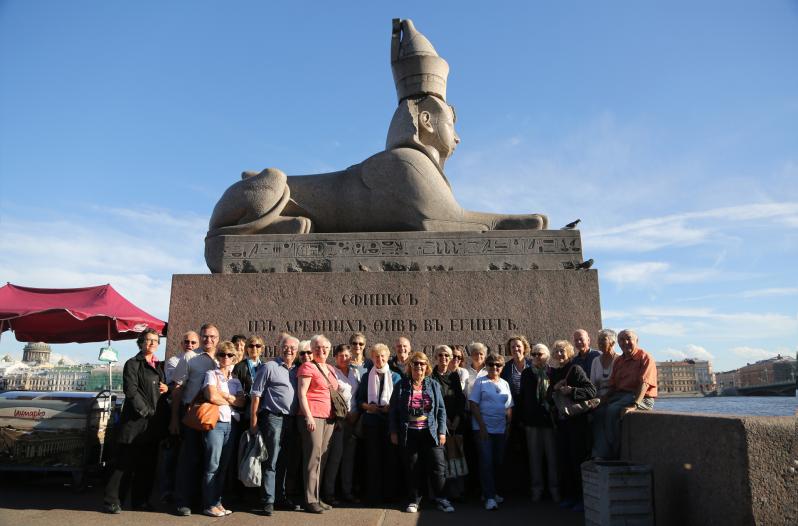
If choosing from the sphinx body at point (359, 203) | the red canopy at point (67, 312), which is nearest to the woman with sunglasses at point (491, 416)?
the sphinx body at point (359, 203)

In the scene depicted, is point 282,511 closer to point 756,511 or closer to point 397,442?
point 397,442

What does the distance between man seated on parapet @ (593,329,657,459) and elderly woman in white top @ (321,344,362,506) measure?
199 cm

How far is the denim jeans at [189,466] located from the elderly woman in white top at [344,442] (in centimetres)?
102

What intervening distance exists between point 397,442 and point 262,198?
4555 millimetres

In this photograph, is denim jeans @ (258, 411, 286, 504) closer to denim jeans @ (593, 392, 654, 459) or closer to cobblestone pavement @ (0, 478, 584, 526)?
cobblestone pavement @ (0, 478, 584, 526)

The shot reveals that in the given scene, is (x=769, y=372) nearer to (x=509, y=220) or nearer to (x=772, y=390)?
(x=772, y=390)

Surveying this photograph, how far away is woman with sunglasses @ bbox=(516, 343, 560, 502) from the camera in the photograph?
4.91 meters

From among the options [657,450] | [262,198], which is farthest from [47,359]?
[657,450]

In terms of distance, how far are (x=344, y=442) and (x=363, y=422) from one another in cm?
25

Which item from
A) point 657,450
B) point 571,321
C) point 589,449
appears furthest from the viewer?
point 571,321

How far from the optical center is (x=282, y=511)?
455 cm

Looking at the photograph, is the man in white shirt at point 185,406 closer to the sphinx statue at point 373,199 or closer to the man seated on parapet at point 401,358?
the man seated on parapet at point 401,358

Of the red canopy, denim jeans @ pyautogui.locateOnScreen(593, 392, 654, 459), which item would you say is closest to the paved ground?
denim jeans @ pyautogui.locateOnScreen(593, 392, 654, 459)

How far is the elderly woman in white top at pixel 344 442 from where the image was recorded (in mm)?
4793
